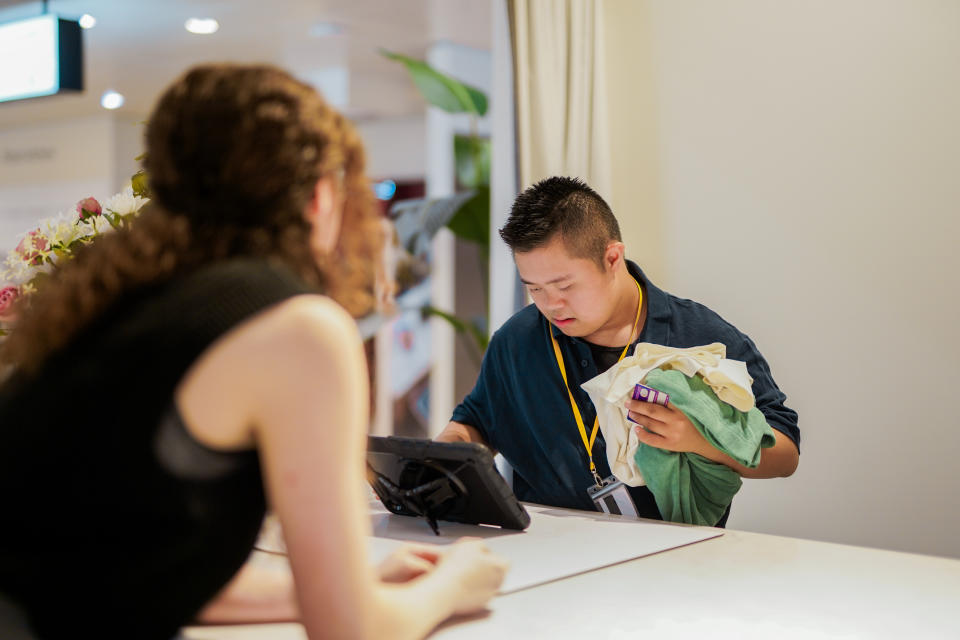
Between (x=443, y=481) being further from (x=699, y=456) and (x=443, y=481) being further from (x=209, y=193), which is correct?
(x=209, y=193)

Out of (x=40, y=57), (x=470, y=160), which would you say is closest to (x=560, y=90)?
(x=470, y=160)

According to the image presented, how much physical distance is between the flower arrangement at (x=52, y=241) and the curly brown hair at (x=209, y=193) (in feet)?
2.67

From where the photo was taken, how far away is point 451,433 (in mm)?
2387

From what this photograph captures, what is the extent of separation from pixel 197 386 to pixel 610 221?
1717 millimetres

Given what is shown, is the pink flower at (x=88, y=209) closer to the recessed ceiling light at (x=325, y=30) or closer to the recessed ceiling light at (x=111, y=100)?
the recessed ceiling light at (x=325, y=30)

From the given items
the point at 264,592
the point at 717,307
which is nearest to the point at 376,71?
the point at 717,307

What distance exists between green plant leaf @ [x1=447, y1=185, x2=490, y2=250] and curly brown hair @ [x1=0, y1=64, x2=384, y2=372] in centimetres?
312

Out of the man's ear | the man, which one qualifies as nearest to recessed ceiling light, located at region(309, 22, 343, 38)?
the man

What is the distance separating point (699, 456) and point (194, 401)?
1.25 meters

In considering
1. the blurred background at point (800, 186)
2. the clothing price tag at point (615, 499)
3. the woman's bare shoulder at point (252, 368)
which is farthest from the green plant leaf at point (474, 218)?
the woman's bare shoulder at point (252, 368)

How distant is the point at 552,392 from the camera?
2.38 metres

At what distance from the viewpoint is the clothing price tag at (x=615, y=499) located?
1995mm

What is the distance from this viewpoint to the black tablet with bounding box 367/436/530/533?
1.62m

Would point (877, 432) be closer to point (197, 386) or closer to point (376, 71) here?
point (197, 386)
